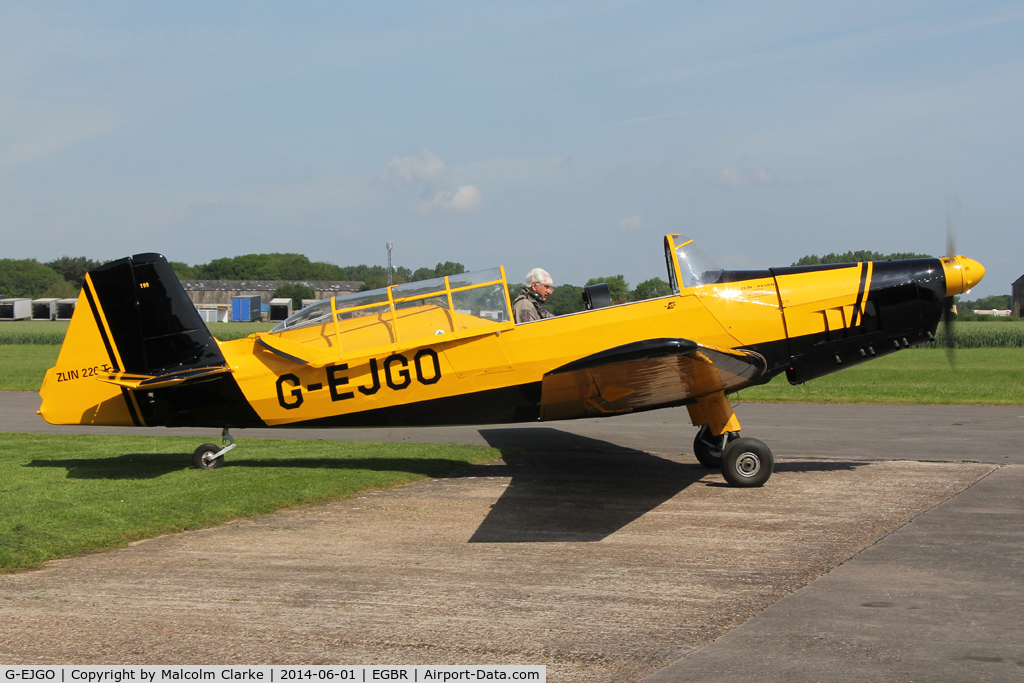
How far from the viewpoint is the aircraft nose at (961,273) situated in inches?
355

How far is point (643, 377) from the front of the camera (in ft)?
23.9

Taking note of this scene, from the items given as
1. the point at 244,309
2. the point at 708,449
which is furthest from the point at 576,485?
the point at 244,309

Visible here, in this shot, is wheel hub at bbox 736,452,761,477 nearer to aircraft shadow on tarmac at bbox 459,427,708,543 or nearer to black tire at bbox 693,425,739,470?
aircraft shadow on tarmac at bbox 459,427,708,543

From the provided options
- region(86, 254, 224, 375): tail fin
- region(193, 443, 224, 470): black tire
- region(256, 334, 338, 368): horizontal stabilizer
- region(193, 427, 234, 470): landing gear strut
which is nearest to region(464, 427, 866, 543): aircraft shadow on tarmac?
region(256, 334, 338, 368): horizontal stabilizer

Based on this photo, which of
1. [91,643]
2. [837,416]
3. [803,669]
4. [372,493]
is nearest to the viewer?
[803,669]

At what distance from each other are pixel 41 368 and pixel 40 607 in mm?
29264

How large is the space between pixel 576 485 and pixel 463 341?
2156mm

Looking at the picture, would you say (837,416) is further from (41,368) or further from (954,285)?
(41,368)

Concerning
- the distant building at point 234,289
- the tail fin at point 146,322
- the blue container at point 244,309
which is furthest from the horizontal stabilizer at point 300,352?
the distant building at point 234,289

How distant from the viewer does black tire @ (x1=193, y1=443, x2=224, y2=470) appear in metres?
10.0

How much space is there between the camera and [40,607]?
16.8 feet

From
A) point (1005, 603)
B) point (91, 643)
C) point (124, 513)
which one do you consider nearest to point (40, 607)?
point (91, 643)

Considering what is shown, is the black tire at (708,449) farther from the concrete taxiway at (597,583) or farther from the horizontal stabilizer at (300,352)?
the horizontal stabilizer at (300,352)

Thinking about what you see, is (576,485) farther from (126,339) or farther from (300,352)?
(126,339)
